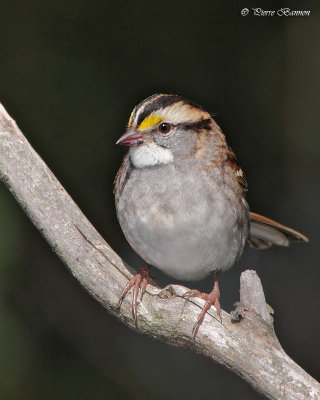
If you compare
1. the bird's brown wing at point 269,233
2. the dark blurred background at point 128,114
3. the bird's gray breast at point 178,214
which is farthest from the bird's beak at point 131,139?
the dark blurred background at point 128,114

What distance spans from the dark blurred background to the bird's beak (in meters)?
0.95

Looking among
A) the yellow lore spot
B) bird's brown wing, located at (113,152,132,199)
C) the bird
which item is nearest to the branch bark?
the bird

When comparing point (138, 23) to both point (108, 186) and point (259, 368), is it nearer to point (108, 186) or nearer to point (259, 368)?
point (108, 186)

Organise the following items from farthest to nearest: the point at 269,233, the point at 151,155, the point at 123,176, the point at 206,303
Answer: the point at 269,233
the point at 123,176
the point at 151,155
the point at 206,303

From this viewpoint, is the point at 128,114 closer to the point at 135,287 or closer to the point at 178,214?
the point at 178,214

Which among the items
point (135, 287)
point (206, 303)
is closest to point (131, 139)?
point (135, 287)

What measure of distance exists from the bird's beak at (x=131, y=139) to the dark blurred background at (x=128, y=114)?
3.12ft

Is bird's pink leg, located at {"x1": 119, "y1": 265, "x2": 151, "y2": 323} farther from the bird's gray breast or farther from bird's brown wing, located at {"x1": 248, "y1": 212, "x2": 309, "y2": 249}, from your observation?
bird's brown wing, located at {"x1": 248, "y1": 212, "x2": 309, "y2": 249}

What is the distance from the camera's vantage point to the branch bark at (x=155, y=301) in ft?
8.03

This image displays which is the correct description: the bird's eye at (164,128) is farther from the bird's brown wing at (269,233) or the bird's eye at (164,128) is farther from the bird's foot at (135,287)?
the bird's brown wing at (269,233)

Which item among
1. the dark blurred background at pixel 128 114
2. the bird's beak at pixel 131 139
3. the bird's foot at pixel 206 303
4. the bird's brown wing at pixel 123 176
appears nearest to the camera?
the bird's foot at pixel 206 303

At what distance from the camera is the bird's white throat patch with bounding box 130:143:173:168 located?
9.70 ft

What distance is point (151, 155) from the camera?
2.96 m

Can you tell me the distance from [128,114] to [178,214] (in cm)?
115
